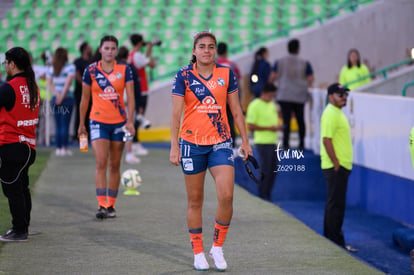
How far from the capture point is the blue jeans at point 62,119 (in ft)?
50.8

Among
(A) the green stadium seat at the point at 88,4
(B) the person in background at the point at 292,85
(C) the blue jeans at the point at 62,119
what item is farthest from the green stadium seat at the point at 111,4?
(B) the person in background at the point at 292,85

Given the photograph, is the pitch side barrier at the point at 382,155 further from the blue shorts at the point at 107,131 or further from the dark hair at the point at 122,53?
the blue shorts at the point at 107,131

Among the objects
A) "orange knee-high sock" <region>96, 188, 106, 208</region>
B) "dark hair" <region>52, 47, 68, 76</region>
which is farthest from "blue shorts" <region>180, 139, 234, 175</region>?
"dark hair" <region>52, 47, 68, 76</region>

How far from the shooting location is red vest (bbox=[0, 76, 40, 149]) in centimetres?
783

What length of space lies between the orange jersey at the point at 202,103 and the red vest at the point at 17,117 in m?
1.79

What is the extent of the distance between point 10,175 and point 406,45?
16003 mm

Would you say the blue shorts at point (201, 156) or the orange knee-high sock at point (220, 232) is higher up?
the blue shorts at point (201, 156)

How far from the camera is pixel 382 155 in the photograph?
13.0 meters

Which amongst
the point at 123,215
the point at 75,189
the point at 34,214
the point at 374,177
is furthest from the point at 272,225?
the point at 374,177

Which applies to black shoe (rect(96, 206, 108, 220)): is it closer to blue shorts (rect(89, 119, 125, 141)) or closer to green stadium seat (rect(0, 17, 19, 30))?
blue shorts (rect(89, 119, 125, 141))

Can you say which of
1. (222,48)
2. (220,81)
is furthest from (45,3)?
(220,81)

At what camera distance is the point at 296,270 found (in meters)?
6.98

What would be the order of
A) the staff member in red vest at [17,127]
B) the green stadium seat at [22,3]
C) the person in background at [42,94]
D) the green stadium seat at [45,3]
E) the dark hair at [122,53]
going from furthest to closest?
the green stadium seat at [22,3], the green stadium seat at [45,3], the person in background at [42,94], the dark hair at [122,53], the staff member in red vest at [17,127]

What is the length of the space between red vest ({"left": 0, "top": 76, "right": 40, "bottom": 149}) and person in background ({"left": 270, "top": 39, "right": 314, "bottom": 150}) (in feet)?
28.0
